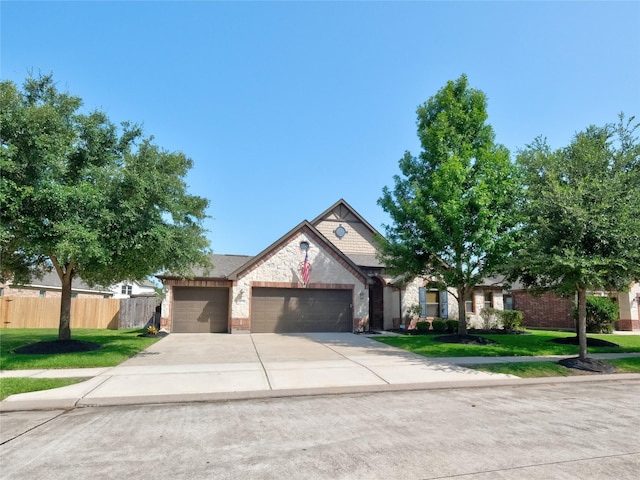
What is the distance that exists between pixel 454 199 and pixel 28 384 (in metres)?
14.5

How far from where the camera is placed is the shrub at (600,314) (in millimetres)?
23516

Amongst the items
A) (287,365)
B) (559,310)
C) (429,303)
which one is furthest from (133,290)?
(559,310)

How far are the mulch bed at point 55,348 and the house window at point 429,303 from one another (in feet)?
54.9

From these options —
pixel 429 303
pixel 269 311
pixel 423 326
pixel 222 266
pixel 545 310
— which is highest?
pixel 222 266

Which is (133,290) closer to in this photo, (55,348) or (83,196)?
(55,348)

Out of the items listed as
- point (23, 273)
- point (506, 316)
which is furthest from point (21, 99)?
point (506, 316)

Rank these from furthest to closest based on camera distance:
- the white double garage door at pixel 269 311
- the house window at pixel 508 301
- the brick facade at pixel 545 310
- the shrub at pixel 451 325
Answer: the house window at pixel 508 301, the brick facade at pixel 545 310, the shrub at pixel 451 325, the white double garage door at pixel 269 311

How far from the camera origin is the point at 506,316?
2353cm

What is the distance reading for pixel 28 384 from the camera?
28.5ft

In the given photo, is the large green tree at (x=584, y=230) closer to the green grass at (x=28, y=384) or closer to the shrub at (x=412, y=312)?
the shrub at (x=412, y=312)

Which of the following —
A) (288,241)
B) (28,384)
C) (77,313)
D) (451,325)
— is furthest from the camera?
(77,313)

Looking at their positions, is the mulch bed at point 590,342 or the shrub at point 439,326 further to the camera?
the shrub at point 439,326

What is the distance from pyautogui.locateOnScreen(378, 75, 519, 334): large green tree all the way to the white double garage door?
4.78 metres

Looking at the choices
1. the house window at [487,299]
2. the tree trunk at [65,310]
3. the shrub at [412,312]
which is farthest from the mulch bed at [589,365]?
the tree trunk at [65,310]
